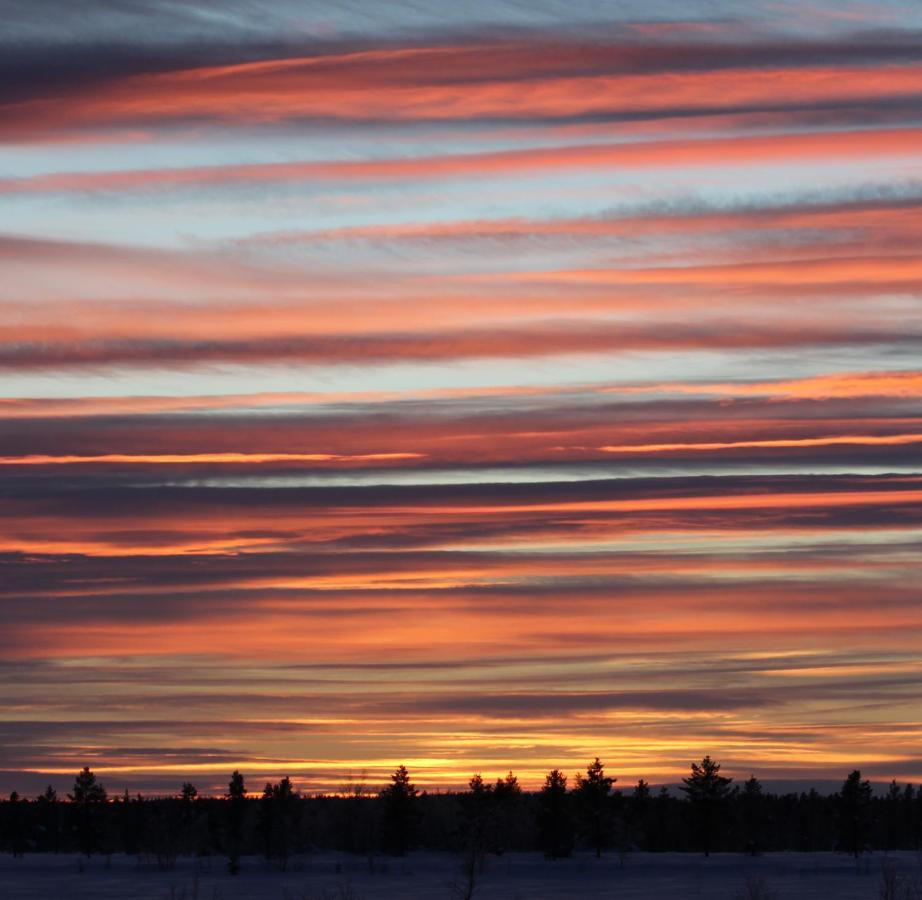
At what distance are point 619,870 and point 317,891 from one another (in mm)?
36743

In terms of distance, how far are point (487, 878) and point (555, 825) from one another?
36.3 m

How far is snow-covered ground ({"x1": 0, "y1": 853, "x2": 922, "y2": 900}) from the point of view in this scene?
126688 millimetres

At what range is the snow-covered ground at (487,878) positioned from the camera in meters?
127

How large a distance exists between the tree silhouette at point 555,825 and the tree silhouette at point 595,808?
1998mm

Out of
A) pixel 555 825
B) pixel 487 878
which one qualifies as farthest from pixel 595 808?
pixel 487 878

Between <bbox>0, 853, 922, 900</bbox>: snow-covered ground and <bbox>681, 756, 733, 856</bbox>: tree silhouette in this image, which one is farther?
<bbox>681, 756, 733, 856</bbox>: tree silhouette

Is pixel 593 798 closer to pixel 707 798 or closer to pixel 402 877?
pixel 707 798

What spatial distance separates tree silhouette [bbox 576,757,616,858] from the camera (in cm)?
19638

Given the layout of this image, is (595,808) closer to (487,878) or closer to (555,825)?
(555,825)

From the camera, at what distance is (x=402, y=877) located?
16488cm

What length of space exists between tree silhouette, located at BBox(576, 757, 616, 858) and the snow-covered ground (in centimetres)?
654

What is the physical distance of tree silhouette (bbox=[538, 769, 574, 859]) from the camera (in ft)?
635

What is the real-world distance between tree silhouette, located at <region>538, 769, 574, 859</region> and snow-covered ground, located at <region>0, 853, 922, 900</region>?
9.31 ft

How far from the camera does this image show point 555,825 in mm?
194125
